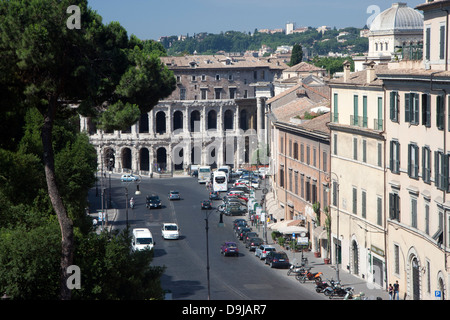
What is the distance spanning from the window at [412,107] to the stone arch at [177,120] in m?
86.3

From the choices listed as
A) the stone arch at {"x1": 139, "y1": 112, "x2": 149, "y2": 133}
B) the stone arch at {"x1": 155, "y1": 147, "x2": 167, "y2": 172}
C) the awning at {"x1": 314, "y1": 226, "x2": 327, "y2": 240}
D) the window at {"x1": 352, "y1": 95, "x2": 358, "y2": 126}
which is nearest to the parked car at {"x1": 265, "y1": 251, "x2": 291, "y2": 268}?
the awning at {"x1": 314, "y1": 226, "x2": 327, "y2": 240}

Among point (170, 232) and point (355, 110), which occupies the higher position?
point (355, 110)

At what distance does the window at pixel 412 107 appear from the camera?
40312 millimetres

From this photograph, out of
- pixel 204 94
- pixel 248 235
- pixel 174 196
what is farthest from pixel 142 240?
pixel 204 94

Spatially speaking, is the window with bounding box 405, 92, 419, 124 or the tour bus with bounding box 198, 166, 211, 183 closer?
the window with bounding box 405, 92, 419, 124

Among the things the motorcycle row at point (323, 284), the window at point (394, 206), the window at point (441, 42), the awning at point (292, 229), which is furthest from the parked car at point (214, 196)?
the window at point (441, 42)

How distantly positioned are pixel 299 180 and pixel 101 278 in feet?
124

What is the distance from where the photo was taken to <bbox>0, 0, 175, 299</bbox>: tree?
81.5ft

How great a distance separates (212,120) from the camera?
129000 mm

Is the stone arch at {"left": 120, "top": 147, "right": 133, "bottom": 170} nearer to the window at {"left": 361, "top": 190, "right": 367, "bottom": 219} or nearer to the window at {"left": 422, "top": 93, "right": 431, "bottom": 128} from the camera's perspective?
the window at {"left": 361, "top": 190, "right": 367, "bottom": 219}

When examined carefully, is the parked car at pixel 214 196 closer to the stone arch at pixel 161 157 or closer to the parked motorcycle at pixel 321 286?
the stone arch at pixel 161 157

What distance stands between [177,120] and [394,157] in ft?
279

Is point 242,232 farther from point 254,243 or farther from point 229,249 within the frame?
point 229,249

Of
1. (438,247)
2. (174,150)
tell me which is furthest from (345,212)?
(174,150)
